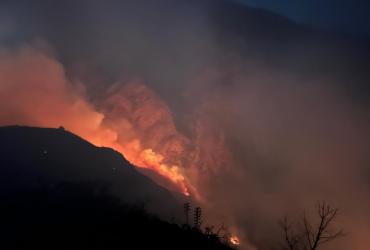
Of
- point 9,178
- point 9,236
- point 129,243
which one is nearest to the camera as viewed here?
point 129,243

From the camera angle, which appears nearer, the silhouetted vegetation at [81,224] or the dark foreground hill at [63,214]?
the silhouetted vegetation at [81,224]

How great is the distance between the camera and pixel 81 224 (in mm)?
69562

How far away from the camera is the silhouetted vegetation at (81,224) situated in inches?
1858

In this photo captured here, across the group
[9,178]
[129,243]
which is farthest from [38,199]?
[129,243]

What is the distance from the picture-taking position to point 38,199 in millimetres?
161000

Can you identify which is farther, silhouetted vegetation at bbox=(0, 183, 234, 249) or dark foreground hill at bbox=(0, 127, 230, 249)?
dark foreground hill at bbox=(0, 127, 230, 249)

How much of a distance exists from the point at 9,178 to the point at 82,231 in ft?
438

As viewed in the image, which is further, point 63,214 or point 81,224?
point 63,214

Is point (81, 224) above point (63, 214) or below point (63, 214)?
below

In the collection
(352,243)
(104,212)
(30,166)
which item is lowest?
(104,212)

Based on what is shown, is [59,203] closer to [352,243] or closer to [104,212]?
[104,212]

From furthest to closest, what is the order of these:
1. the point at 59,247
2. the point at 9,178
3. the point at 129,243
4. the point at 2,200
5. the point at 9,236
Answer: the point at 9,178 → the point at 2,200 → the point at 9,236 → the point at 59,247 → the point at 129,243

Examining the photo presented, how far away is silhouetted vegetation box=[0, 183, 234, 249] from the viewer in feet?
155

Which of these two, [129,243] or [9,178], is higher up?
[9,178]
